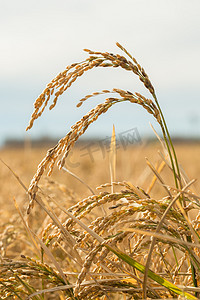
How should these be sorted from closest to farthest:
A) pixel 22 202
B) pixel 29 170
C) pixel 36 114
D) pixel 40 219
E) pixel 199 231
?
pixel 36 114
pixel 199 231
pixel 40 219
pixel 22 202
pixel 29 170

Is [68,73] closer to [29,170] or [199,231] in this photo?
[199,231]

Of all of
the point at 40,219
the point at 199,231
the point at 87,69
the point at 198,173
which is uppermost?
the point at 87,69

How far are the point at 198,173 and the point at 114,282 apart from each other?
790 centimetres

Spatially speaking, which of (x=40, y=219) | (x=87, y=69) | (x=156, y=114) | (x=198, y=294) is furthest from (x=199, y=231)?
(x=40, y=219)

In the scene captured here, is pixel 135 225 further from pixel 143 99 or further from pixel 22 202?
pixel 22 202

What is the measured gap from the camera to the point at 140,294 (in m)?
1.30

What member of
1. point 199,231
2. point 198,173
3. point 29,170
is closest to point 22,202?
point 199,231

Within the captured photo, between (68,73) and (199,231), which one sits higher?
(68,73)

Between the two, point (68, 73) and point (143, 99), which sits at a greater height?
point (68, 73)

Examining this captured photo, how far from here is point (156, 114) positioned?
4.07ft

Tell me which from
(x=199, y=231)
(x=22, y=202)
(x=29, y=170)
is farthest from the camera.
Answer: (x=29, y=170)

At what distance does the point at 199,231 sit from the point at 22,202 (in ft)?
9.55

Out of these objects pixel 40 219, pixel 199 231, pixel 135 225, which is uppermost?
pixel 135 225

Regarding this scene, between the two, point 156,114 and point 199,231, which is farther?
point 199,231
